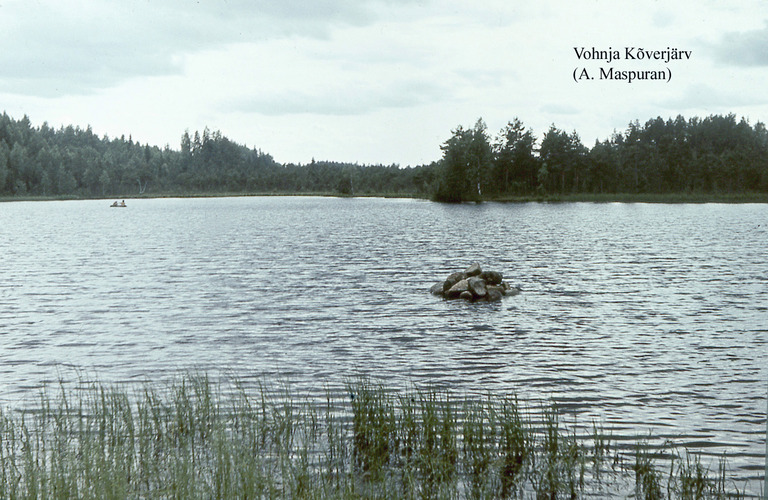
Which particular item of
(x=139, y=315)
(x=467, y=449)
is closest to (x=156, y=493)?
(x=467, y=449)

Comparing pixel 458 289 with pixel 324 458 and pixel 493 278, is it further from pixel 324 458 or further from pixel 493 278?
pixel 324 458

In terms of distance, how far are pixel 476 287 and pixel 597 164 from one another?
155 metres

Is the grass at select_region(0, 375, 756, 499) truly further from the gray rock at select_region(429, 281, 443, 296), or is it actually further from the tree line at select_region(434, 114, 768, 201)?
the tree line at select_region(434, 114, 768, 201)

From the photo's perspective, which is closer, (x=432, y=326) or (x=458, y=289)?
(x=432, y=326)

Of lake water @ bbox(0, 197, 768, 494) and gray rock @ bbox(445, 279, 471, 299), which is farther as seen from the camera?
gray rock @ bbox(445, 279, 471, 299)

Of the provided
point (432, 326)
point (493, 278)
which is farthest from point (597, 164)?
point (432, 326)

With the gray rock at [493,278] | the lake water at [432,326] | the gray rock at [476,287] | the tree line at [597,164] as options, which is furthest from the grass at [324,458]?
the tree line at [597,164]

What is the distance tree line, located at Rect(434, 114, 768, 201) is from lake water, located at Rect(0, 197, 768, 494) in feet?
353

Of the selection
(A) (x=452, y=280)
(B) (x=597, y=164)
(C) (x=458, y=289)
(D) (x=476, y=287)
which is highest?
(B) (x=597, y=164)

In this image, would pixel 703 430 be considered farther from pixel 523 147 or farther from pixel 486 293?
pixel 523 147

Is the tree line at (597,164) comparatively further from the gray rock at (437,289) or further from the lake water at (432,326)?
the gray rock at (437,289)

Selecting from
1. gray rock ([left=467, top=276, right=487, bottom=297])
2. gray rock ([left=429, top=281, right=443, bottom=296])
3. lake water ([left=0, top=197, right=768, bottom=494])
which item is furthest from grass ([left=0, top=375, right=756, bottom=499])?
gray rock ([left=429, top=281, right=443, bottom=296])

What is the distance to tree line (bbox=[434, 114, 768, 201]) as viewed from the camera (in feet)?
540

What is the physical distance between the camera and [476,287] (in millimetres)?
33719
